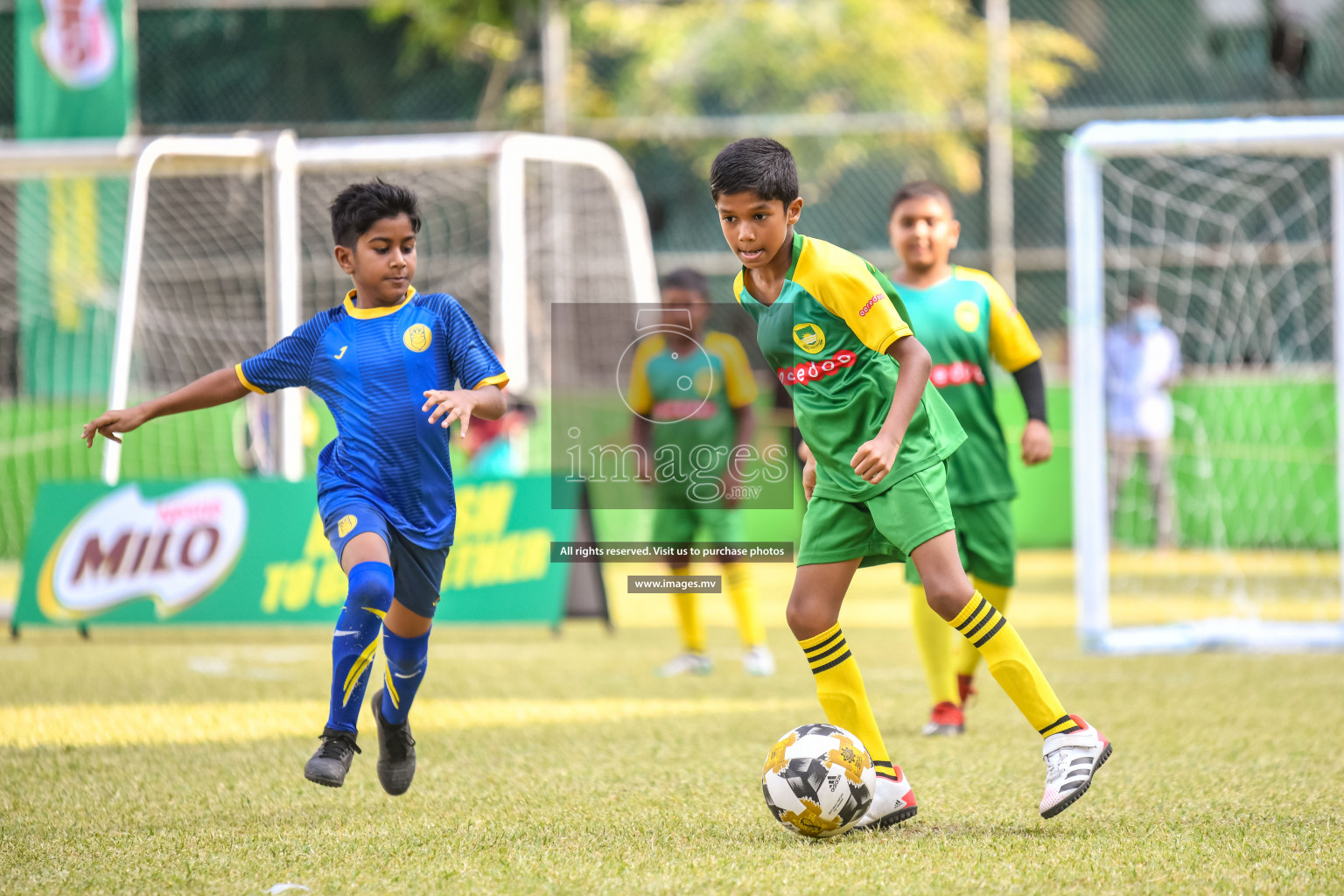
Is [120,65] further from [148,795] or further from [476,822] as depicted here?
[476,822]

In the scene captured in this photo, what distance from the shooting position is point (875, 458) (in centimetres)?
353

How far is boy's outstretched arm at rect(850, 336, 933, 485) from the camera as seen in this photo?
140 inches

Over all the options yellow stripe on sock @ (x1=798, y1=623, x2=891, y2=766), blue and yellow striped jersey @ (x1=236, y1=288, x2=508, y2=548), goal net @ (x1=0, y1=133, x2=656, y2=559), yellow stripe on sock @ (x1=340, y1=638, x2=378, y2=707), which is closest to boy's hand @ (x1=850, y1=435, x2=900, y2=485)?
yellow stripe on sock @ (x1=798, y1=623, x2=891, y2=766)

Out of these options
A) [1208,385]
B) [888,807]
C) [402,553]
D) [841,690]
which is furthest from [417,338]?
[1208,385]

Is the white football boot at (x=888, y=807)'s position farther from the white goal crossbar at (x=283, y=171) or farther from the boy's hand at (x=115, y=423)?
the white goal crossbar at (x=283, y=171)

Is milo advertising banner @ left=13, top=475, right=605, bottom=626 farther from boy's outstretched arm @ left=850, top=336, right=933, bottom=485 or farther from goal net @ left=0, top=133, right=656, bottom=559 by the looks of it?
boy's outstretched arm @ left=850, top=336, right=933, bottom=485

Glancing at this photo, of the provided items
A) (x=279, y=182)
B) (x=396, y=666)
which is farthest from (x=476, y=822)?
(x=279, y=182)

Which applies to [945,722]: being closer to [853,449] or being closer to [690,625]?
[853,449]

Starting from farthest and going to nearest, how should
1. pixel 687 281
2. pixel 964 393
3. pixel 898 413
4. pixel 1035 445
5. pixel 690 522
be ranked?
pixel 690 522 < pixel 687 281 < pixel 964 393 < pixel 1035 445 < pixel 898 413

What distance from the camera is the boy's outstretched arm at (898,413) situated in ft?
11.6

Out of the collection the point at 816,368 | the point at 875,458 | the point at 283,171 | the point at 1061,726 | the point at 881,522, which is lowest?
the point at 1061,726

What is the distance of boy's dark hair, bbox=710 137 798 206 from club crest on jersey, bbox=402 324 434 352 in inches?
38.0

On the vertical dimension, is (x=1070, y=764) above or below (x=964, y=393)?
below

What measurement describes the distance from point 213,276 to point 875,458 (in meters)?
12.9
